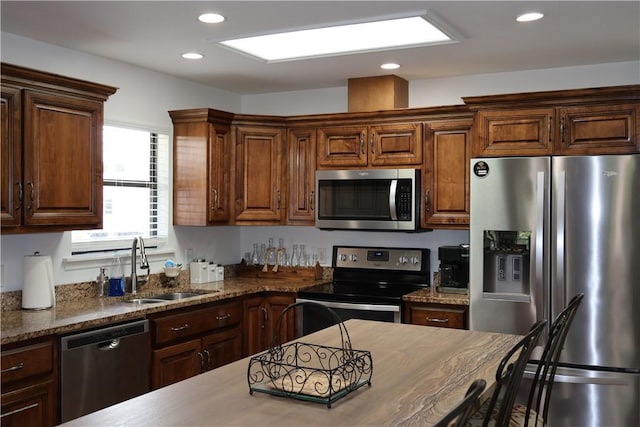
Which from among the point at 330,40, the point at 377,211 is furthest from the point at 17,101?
the point at 377,211

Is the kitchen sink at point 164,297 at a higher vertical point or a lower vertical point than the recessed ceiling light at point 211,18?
lower

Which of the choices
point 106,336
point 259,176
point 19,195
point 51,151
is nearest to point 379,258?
point 259,176

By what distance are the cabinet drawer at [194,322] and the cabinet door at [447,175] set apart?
58.7 inches

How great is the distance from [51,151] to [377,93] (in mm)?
2334

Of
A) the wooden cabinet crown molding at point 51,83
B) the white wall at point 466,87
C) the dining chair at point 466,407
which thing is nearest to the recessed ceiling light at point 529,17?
the white wall at point 466,87

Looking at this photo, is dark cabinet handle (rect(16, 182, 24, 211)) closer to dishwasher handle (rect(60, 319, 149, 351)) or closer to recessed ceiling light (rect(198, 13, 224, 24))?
dishwasher handle (rect(60, 319, 149, 351))

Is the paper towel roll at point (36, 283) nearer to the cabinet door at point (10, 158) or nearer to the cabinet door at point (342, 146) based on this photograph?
the cabinet door at point (10, 158)

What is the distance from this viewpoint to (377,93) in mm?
4836

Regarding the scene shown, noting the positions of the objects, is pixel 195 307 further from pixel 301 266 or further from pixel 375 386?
pixel 375 386

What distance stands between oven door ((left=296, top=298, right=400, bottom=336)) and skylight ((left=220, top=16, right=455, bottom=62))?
1.62 meters

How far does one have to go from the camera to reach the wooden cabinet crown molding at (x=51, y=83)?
332 centimetres

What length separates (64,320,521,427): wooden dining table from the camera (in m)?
1.70

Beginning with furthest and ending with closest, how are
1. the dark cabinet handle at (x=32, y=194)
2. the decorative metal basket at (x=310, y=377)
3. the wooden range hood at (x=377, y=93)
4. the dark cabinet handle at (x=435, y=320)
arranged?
the wooden range hood at (x=377, y=93)
the dark cabinet handle at (x=435, y=320)
the dark cabinet handle at (x=32, y=194)
the decorative metal basket at (x=310, y=377)

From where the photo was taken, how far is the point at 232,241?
5625 millimetres
